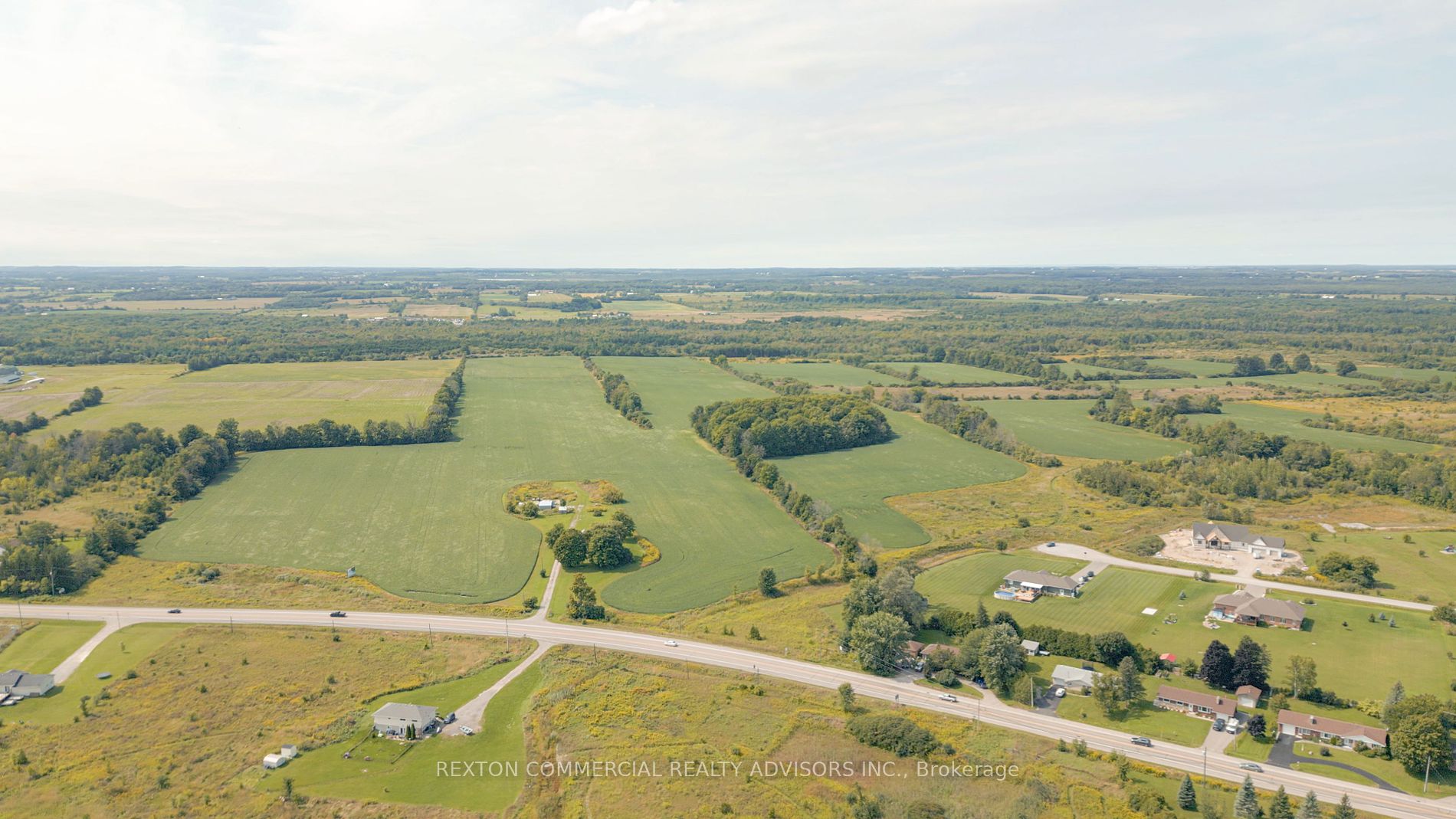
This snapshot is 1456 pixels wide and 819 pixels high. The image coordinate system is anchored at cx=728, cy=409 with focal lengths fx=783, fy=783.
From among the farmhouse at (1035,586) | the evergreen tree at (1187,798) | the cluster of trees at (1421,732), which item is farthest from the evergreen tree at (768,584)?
the cluster of trees at (1421,732)

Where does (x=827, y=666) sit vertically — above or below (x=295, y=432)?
below

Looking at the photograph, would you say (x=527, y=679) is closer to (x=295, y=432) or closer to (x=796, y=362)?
(x=295, y=432)

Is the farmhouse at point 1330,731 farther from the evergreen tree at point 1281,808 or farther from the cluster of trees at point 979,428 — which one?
the cluster of trees at point 979,428

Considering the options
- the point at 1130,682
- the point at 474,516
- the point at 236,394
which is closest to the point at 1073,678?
the point at 1130,682

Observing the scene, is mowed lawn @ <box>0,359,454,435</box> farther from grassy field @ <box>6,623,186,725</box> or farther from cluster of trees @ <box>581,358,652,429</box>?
grassy field @ <box>6,623,186,725</box>

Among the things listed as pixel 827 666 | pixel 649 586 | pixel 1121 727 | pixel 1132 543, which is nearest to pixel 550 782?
pixel 827 666

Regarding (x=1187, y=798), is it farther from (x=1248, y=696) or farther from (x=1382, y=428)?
(x=1382, y=428)
